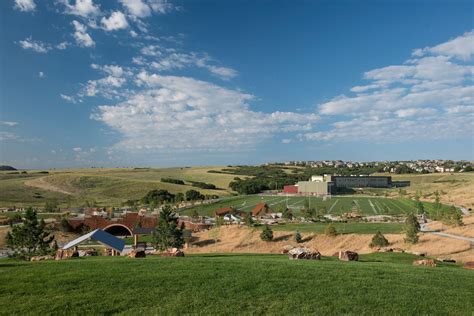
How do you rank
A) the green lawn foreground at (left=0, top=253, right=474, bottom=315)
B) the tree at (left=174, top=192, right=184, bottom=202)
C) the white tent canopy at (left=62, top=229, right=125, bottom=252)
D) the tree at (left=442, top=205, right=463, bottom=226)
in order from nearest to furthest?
the green lawn foreground at (left=0, top=253, right=474, bottom=315) < the white tent canopy at (left=62, top=229, right=125, bottom=252) < the tree at (left=442, top=205, right=463, bottom=226) < the tree at (left=174, top=192, right=184, bottom=202)

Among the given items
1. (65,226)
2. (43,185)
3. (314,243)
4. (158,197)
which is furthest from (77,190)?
(314,243)

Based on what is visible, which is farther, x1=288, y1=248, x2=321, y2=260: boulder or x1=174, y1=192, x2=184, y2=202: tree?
x1=174, y1=192, x2=184, y2=202: tree

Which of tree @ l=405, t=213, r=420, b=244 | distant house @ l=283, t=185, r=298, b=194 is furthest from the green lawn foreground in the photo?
distant house @ l=283, t=185, r=298, b=194

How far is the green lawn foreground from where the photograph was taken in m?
10.3

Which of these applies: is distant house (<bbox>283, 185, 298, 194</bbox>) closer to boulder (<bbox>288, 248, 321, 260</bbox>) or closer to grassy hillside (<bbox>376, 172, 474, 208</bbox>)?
grassy hillside (<bbox>376, 172, 474, 208</bbox>)

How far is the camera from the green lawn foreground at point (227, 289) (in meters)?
10.3

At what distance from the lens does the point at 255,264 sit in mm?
15219

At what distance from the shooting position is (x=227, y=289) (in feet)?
38.4

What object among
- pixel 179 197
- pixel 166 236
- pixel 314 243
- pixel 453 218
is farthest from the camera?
pixel 179 197

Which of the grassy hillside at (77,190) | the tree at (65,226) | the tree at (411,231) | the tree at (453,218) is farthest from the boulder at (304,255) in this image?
the grassy hillside at (77,190)

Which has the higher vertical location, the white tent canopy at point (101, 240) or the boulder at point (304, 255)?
the boulder at point (304, 255)

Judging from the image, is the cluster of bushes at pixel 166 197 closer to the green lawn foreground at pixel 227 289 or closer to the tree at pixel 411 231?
the tree at pixel 411 231

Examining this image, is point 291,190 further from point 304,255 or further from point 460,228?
point 304,255

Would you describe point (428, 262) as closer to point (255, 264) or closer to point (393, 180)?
point (255, 264)
